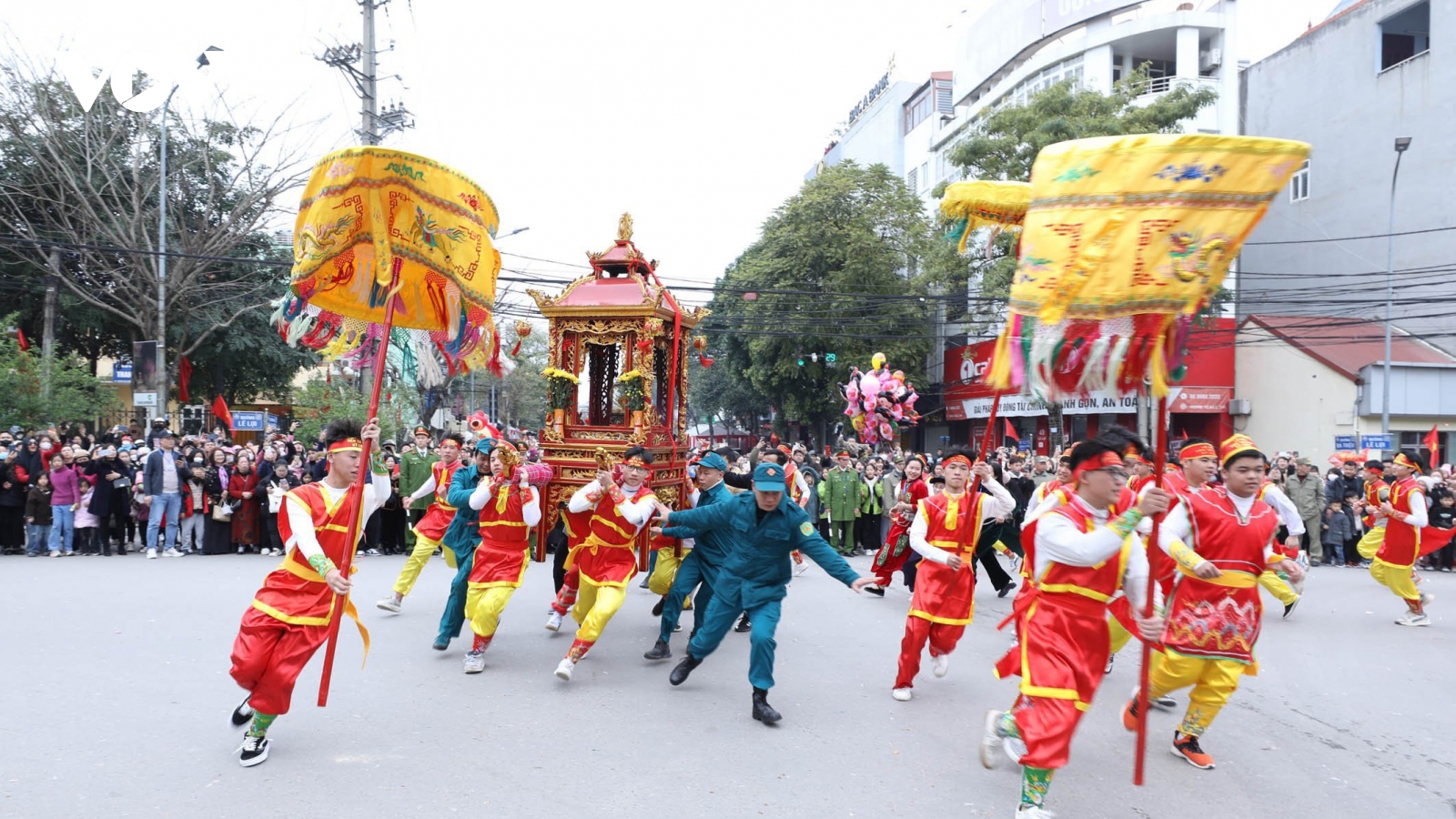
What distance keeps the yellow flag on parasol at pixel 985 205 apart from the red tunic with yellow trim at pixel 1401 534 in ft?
20.5

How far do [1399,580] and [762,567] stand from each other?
7075 millimetres

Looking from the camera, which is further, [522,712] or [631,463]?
[631,463]

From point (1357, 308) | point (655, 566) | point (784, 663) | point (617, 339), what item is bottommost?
point (784, 663)

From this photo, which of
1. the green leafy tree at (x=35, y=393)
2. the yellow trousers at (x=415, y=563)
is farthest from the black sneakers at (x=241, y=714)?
the green leafy tree at (x=35, y=393)

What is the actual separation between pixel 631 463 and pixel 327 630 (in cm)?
234

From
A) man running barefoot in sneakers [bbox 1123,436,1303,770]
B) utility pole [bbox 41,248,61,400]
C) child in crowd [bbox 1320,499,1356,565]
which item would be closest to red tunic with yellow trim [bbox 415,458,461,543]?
man running barefoot in sneakers [bbox 1123,436,1303,770]

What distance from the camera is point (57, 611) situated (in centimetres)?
774

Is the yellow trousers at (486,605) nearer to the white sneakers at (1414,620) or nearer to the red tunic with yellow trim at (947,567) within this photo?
the red tunic with yellow trim at (947,567)

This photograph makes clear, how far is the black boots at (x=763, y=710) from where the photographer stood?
514cm

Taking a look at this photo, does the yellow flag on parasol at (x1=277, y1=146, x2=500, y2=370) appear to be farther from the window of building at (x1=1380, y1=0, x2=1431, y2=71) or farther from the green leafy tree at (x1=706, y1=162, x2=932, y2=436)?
the window of building at (x1=1380, y1=0, x2=1431, y2=71)

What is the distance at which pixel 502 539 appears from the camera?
631cm

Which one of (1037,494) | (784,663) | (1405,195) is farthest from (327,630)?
(1405,195)

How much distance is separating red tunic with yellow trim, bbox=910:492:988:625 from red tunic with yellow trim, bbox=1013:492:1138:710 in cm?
169

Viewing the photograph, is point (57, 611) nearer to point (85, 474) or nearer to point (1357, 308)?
point (85, 474)
